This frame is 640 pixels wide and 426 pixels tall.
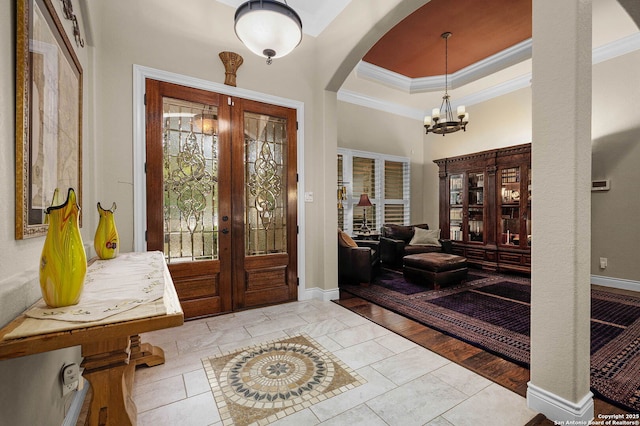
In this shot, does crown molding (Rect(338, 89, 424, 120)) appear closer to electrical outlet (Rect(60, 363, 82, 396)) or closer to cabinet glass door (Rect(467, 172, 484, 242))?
cabinet glass door (Rect(467, 172, 484, 242))

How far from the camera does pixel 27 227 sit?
1.04 m

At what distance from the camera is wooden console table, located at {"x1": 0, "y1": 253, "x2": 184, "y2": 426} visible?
2.50ft

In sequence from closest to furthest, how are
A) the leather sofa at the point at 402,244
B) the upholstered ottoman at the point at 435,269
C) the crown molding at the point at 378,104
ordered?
the upholstered ottoman at the point at 435,269
the leather sofa at the point at 402,244
the crown molding at the point at 378,104

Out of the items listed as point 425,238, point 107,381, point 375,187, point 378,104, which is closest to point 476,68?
point 378,104

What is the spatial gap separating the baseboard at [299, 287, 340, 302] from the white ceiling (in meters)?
3.38

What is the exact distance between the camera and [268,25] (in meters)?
2.08

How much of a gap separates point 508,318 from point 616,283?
8.42 feet

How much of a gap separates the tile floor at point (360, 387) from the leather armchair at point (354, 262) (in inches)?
54.8

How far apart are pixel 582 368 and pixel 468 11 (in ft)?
12.6

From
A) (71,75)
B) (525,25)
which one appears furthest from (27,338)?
(525,25)

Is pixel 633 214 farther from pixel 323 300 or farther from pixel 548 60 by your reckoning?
pixel 323 300

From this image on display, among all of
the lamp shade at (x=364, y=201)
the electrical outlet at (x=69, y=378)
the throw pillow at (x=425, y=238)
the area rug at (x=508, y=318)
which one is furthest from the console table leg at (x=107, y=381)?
the throw pillow at (x=425, y=238)

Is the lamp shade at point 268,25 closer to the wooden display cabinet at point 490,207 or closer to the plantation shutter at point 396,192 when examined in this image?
the wooden display cabinet at point 490,207

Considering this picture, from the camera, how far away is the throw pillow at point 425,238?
540 centimetres
